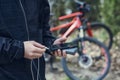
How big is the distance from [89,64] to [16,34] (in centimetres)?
403

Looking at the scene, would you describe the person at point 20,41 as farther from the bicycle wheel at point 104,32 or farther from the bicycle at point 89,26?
the bicycle wheel at point 104,32

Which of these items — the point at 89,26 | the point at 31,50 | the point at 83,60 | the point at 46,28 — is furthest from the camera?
the point at 89,26

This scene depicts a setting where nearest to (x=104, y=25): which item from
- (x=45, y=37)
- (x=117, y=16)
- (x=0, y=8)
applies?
(x=117, y=16)

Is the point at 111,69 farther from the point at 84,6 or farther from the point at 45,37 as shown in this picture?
the point at 45,37

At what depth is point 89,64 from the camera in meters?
6.09

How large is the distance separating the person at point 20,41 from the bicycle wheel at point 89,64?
141 inches

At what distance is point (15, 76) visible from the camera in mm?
2168

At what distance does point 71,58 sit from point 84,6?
972 millimetres

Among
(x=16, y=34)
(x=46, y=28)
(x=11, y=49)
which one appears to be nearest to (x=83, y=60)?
(x=46, y=28)

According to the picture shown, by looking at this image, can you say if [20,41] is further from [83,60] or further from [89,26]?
[89,26]

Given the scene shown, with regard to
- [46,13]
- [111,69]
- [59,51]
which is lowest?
[111,69]

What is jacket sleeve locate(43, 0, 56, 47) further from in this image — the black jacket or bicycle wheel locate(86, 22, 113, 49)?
bicycle wheel locate(86, 22, 113, 49)

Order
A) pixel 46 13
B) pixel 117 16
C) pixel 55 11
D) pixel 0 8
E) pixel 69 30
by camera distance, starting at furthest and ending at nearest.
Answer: pixel 55 11 < pixel 117 16 < pixel 69 30 < pixel 46 13 < pixel 0 8

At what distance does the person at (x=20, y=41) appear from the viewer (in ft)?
6.65
